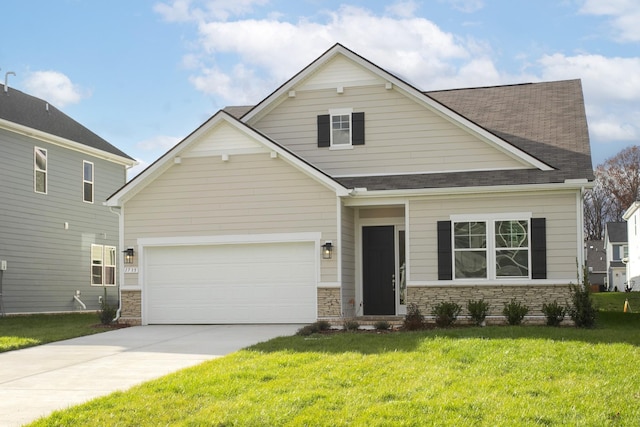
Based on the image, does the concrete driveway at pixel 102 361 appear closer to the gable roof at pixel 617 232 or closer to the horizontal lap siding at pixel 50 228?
the horizontal lap siding at pixel 50 228

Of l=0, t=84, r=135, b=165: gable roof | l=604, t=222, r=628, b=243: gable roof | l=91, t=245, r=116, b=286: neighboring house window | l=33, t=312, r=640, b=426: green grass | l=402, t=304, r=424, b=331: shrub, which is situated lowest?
l=33, t=312, r=640, b=426: green grass

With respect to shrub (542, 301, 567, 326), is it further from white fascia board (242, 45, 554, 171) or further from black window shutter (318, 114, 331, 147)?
black window shutter (318, 114, 331, 147)

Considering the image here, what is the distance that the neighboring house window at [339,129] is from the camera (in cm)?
1969

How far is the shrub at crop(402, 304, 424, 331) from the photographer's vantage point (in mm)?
15656

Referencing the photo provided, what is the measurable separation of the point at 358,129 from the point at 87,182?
12.1 meters

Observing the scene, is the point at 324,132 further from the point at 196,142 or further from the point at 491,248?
the point at 491,248

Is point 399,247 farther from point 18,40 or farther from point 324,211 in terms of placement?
point 18,40

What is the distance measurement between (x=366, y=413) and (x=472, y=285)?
1003 centimetres

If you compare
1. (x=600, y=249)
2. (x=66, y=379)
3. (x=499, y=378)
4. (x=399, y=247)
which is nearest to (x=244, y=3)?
(x=399, y=247)

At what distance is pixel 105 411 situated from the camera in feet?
26.8

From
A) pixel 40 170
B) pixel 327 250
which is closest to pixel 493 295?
pixel 327 250

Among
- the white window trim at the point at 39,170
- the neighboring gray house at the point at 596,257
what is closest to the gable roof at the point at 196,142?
the white window trim at the point at 39,170

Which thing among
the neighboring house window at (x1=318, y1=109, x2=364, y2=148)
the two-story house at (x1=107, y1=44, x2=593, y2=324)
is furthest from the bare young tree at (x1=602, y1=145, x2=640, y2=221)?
the neighboring house window at (x1=318, y1=109, x2=364, y2=148)

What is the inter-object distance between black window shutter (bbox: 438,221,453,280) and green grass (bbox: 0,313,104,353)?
25.7 ft
